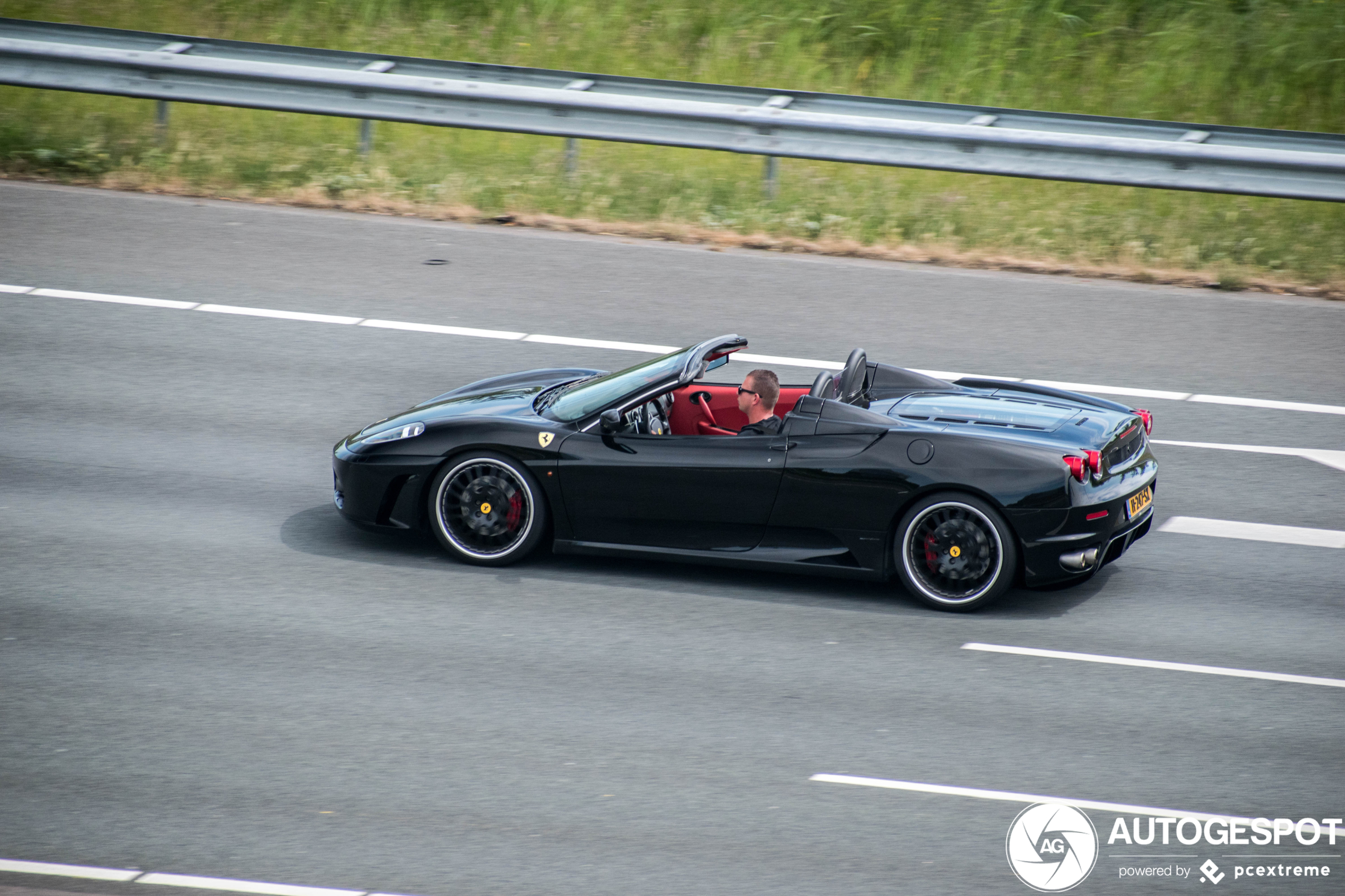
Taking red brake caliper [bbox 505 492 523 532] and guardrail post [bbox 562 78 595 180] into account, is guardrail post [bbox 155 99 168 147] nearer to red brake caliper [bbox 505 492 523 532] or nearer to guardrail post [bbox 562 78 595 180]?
guardrail post [bbox 562 78 595 180]

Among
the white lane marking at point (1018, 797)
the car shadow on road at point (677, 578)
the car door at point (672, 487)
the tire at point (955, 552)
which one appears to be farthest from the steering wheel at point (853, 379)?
the white lane marking at point (1018, 797)

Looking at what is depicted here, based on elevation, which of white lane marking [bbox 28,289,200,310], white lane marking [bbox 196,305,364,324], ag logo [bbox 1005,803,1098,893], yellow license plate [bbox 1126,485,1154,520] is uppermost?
white lane marking [bbox 28,289,200,310]

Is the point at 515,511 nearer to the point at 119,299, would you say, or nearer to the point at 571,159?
the point at 119,299

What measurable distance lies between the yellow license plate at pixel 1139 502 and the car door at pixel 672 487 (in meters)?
1.88

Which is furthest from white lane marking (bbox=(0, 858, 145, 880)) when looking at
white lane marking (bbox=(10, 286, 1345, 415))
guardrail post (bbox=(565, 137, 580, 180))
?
guardrail post (bbox=(565, 137, 580, 180))

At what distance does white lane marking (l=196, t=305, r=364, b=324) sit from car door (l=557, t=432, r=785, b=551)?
438cm

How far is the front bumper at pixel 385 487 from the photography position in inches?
326

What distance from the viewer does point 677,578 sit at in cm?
832

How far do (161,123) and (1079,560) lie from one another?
11318mm

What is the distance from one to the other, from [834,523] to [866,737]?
155cm

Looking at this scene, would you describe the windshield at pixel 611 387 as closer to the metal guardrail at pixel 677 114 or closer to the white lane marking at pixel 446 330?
the white lane marking at pixel 446 330

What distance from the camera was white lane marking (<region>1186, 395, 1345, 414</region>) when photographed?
10.7 metres

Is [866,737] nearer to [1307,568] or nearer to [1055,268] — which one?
[1307,568]

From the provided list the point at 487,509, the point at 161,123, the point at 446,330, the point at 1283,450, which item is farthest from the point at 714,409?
the point at 161,123
